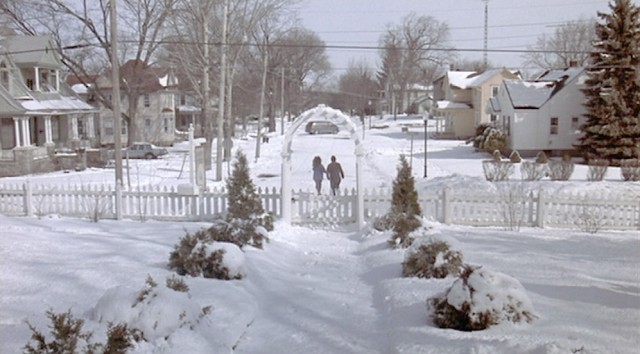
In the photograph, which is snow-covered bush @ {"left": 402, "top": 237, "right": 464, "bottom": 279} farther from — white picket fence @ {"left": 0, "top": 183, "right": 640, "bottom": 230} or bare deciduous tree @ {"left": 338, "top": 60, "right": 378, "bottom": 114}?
bare deciduous tree @ {"left": 338, "top": 60, "right": 378, "bottom": 114}

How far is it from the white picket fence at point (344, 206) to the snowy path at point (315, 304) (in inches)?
100

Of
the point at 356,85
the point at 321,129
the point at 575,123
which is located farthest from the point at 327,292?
the point at 356,85

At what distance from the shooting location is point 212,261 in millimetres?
7723

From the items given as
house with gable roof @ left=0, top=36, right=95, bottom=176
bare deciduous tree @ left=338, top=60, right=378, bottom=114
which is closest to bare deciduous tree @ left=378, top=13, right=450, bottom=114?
bare deciduous tree @ left=338, top=60, right=378, bottom=114

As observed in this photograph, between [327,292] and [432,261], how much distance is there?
1.52 m

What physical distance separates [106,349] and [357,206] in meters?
9.21

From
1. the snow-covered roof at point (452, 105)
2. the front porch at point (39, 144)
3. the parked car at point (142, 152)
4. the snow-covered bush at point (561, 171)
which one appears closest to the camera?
the snow-covered bush at point (561, 171)

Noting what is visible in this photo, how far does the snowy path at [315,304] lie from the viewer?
19.0ft

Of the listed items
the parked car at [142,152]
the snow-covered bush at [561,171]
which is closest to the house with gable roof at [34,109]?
the parked car at [142,152]

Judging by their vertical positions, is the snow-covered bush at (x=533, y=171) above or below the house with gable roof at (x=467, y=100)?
below

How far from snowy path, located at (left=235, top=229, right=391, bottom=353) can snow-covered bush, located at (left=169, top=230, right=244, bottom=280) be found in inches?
14.4

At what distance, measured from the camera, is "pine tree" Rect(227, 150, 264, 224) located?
33.3 ft

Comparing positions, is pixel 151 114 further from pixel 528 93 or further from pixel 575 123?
pixel 575 123

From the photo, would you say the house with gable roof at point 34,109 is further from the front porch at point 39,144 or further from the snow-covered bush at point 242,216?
the snow-covered bush at point 242,216
